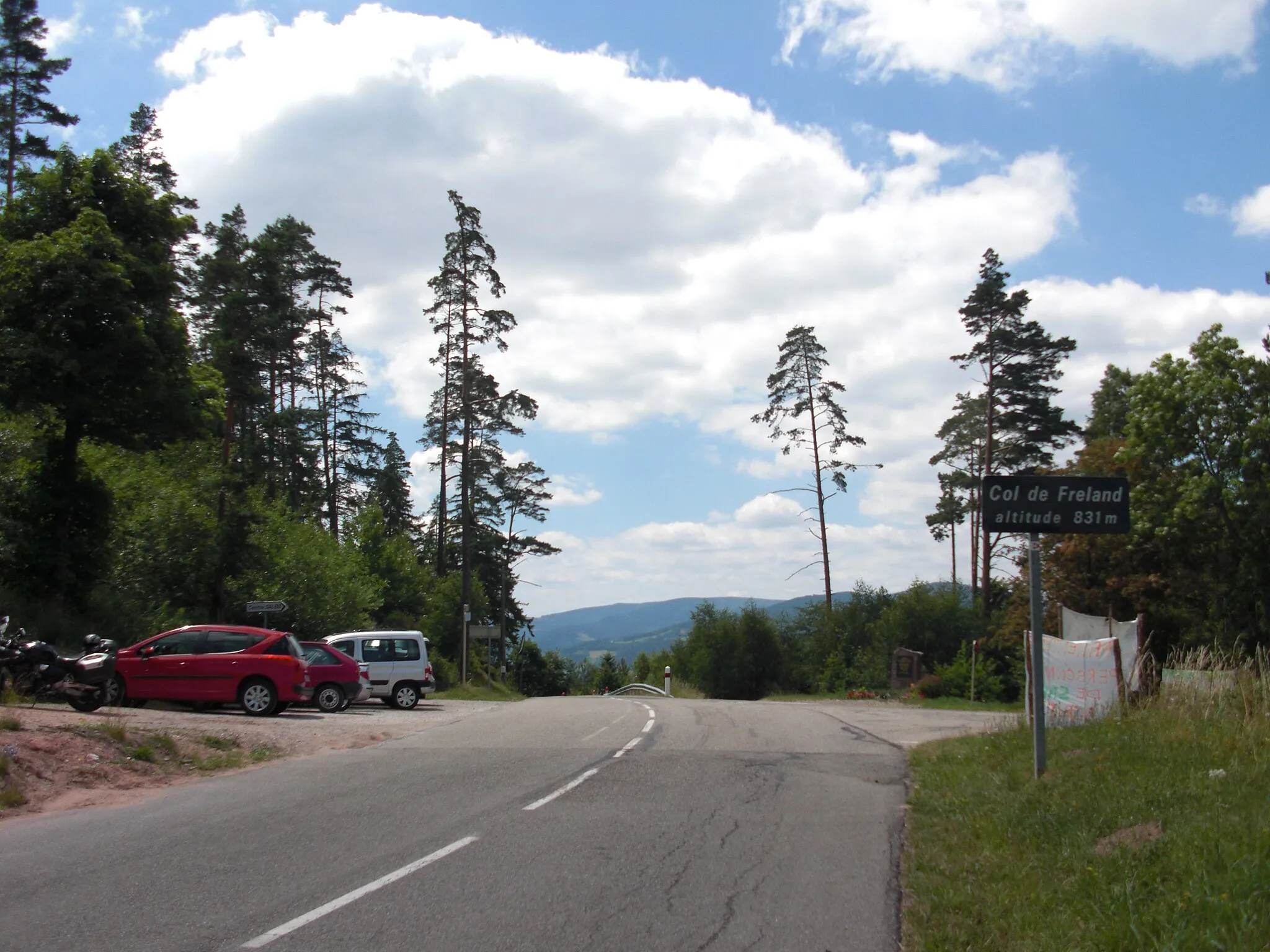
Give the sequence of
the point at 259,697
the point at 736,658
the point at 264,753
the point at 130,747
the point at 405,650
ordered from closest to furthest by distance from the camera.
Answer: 1. the point at 130,747
2. the point at 264,753
3. the point at 259,697
4. the point at 405,650
5. the point at 736,658

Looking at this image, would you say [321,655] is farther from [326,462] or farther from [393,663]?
[326,462]

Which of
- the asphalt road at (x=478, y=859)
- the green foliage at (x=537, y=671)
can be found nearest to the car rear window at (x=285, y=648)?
the asphalt road at (x=478, y=859)

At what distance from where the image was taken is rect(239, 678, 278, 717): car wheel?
65.3 ft

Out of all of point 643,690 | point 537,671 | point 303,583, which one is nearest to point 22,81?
point 303,583

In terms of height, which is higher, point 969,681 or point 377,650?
point 377,650

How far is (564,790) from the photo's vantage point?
11.1 metres

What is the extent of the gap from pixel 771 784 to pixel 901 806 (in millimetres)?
1775

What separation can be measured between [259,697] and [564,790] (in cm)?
1106

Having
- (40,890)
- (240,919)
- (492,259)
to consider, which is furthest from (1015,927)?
(492,259)

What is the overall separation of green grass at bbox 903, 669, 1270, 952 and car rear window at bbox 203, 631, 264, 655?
13472 mm

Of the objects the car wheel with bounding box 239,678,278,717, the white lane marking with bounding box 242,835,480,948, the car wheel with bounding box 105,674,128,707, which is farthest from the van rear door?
the white lane marking with bounding box 242,835,480,948

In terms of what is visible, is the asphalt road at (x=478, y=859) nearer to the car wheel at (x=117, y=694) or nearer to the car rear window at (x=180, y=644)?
the car rear window at (x=180, y=644)

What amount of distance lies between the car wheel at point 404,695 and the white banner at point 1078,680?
16.7 m

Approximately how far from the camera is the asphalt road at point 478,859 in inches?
235
